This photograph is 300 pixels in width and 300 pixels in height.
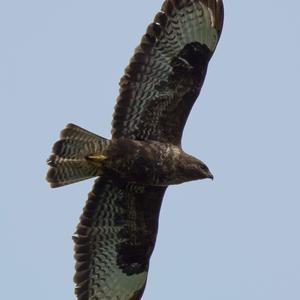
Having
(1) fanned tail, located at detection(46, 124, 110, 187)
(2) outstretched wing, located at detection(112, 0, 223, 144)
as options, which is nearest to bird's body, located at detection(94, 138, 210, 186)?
(1) fanned tail, located at detection(46, 124, 110, 187)

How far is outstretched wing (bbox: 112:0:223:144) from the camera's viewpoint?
12.1 m

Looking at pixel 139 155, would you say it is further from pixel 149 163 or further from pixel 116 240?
pixel 116 240

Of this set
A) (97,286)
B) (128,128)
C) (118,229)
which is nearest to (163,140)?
(128,128)

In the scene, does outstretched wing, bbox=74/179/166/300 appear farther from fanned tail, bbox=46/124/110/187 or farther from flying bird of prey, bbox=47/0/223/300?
fanned tail, bbox=46/124/110/187

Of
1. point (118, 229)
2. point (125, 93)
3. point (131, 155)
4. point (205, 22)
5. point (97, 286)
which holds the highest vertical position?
point (205, 22)

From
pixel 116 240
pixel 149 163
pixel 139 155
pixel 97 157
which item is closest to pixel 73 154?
pixel 97 157

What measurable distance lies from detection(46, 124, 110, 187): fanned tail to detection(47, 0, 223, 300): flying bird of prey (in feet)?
0.04

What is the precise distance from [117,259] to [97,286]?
479 millimetres

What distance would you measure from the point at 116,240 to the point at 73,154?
63.5 inches

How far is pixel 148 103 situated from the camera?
12.2 metres

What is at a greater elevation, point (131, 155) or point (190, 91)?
point (190, 91)

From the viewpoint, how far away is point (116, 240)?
1274 centimetres

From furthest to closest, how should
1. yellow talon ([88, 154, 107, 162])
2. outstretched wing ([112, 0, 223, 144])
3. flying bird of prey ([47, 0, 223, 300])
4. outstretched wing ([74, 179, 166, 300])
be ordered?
outstretched wing ([74, 179, 166, 300]) → outstretched wing ([112, 0, 223, 144]) → flying bird of prey ([47, 0, 223, 300]) → yellow talon ([88, 154, 107, 162])

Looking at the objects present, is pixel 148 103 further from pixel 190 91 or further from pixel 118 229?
pixel 118 229
